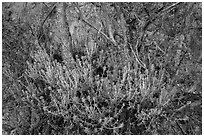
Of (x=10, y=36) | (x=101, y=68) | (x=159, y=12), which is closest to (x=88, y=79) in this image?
(x=101, y=68)

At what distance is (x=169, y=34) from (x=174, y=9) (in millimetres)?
318

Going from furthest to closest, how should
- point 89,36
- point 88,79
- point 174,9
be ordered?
point 89,36, point 174,9, point 88,79

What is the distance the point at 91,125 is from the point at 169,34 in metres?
1.53

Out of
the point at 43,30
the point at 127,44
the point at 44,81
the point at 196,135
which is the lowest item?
the point at 196,135

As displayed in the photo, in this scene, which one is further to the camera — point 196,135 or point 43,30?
point 43,30

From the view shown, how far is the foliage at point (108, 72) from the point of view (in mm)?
3531

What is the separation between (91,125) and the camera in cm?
361

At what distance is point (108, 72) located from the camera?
3.90m

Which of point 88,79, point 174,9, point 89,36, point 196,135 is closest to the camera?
point 196,135

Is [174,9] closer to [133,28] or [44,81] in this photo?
[133,28]

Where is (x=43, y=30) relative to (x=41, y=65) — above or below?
above

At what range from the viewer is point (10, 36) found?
459 centimetres

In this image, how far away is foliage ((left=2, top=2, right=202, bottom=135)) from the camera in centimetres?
353

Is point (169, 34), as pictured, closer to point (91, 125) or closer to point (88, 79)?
point (88, 79)
